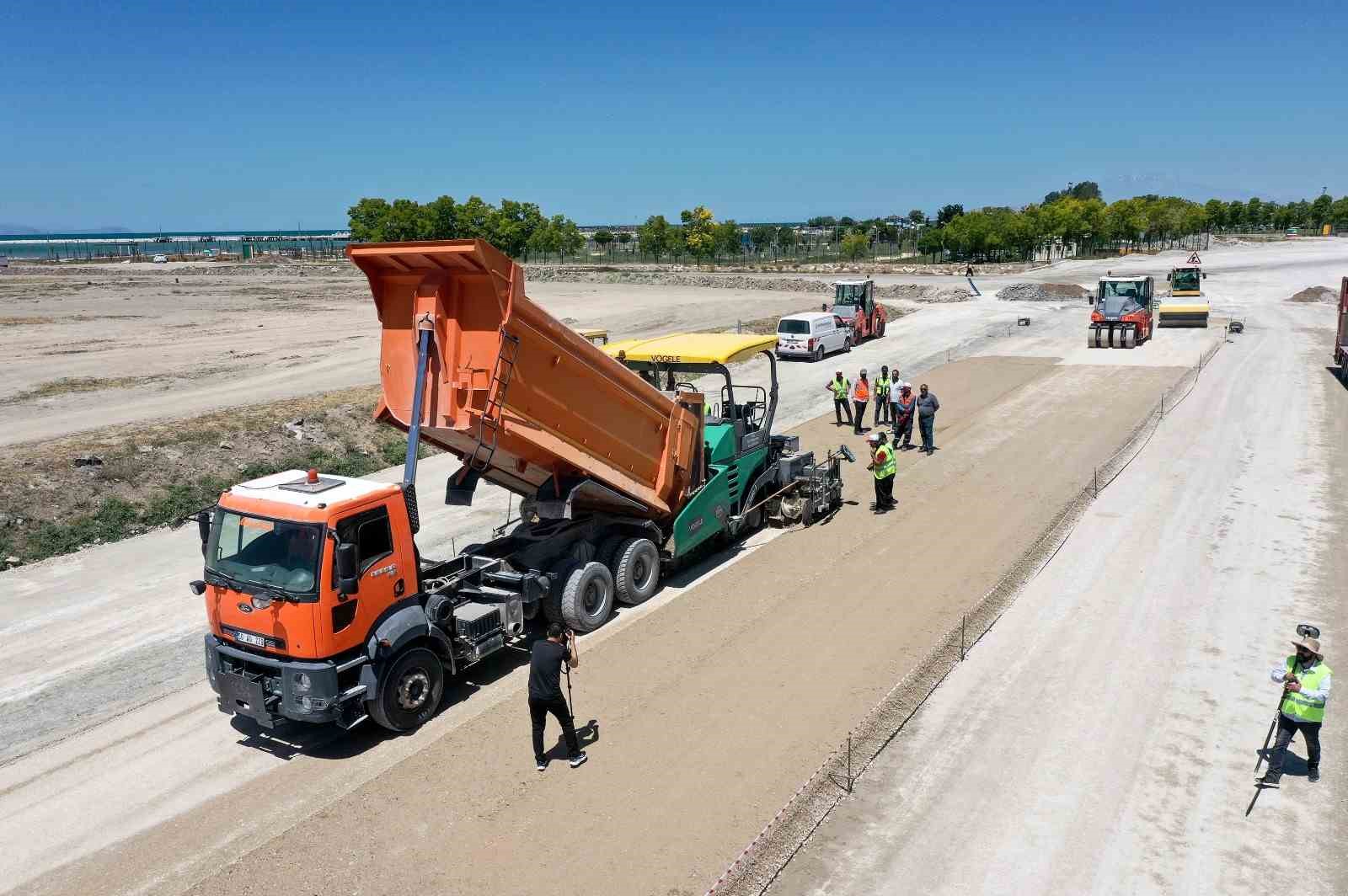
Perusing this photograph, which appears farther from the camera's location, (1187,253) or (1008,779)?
(1187,253)

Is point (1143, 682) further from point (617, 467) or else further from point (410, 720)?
point (410, 720)

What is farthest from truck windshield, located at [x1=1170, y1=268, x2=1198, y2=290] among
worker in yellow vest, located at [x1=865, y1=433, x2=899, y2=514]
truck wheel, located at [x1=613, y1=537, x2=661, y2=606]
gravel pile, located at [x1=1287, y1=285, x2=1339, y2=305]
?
truck wheel, located at [x1=613, y1=537, x2=661, y2=606]

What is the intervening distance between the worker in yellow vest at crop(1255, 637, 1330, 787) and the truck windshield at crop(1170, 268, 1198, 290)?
37.8m

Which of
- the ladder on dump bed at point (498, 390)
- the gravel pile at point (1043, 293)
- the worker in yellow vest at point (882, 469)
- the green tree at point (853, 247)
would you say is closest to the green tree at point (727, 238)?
the green tree at point (853, 247)

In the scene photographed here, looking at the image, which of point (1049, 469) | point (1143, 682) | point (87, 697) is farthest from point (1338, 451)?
point (87, 697)

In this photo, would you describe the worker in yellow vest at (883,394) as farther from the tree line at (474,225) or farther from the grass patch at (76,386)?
the tree line at (474,225)

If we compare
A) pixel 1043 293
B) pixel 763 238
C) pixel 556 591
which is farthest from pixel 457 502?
pixel 763 238

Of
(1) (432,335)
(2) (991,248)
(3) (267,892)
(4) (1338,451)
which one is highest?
(2) (991,248)

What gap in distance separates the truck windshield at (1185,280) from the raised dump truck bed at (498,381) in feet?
123

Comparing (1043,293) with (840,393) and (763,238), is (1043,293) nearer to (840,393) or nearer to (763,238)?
(840,393)

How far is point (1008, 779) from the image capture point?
24.2 feet

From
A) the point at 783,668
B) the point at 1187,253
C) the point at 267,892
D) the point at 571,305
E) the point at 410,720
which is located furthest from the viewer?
the point at 1187,253

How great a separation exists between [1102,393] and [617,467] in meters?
18.4

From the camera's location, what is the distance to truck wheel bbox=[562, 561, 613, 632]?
1020 centimetres
